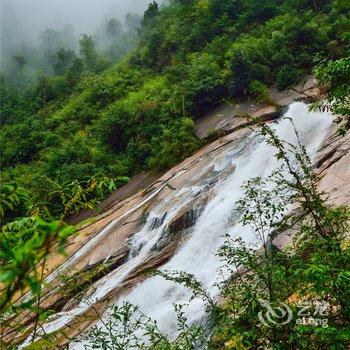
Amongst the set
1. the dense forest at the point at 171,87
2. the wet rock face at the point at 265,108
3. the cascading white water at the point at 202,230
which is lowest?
the cascading white water at the point at 202,230

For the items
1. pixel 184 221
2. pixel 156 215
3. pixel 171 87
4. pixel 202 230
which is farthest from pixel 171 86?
pixel 202 230

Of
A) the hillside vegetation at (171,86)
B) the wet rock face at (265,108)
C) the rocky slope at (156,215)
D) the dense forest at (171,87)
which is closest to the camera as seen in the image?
the rocky slope at (156,215)

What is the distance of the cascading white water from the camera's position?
34.3 ft

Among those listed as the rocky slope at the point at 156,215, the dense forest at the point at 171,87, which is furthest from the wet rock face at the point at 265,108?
the dense forest at the point at 171,87

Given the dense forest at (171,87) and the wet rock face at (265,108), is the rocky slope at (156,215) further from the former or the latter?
the dense forest at (171,87)

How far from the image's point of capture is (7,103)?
42938mm

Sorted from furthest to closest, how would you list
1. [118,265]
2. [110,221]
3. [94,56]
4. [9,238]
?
1. [94,56]
2. [110,221]
3. [118,265]
4. [9,238]

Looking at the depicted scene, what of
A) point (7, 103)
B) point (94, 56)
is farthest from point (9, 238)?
point (94, 56)

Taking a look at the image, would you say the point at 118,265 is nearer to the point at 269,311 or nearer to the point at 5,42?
the point at 269,311

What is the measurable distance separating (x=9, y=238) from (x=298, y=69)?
21.0 metres

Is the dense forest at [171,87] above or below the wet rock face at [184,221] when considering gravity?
above

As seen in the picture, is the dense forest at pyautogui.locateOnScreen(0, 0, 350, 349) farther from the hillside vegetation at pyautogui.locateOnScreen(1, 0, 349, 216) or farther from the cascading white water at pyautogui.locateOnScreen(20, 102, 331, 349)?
the cascading white water at pyautogui.locateOnScreen(20, 102, 331, 349)

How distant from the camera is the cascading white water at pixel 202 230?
10.4 m

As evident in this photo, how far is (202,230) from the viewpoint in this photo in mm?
12539
